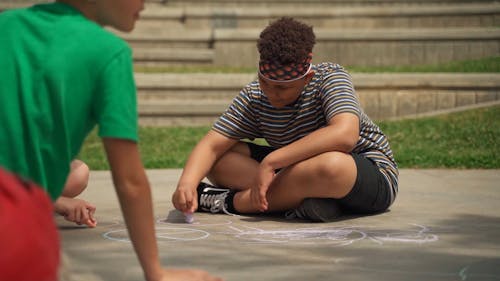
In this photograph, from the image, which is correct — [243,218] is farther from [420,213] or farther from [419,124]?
[419,124]

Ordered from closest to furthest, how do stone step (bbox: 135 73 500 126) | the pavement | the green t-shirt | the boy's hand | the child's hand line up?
the green t-shirt, the pavement, the child's hand, the boy's hand, stone step (bbox: 135 73 500 126)

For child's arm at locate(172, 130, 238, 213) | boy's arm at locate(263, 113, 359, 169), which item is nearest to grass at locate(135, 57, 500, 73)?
child's arm at locate(172, 130, 238, 213)

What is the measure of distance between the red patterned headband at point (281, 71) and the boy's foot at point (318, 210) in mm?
537

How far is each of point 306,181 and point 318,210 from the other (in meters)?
0.17

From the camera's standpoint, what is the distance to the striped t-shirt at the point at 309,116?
3912mm

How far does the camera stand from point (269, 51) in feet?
12.6

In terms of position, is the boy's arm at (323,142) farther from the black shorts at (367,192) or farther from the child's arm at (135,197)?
the child's arm at (135,197)

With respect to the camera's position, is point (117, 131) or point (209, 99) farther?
point (209, 99)

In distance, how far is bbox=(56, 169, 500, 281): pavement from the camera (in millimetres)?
2945

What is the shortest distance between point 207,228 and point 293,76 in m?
0.74

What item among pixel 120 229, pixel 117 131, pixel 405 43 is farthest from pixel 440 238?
pixel 405 43

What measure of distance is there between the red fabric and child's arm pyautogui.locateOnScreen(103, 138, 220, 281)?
2.76 ft

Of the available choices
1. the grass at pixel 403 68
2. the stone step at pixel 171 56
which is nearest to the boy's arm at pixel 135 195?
the grass at pixel 403 68

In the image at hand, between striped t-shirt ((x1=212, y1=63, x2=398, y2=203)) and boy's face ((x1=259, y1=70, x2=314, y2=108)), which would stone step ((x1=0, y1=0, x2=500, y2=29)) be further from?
boy's face ((x1=259, y1=70, x2=314, y2=108))
